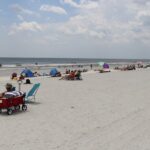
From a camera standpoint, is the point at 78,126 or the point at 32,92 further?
the point at 32,92

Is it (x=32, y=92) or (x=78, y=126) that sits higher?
(x=32, y=92)

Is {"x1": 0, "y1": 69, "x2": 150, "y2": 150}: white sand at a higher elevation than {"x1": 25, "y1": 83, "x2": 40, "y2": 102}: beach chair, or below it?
below

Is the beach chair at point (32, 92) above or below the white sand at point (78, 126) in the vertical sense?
above

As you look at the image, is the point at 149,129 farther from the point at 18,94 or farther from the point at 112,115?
the point at 18,94

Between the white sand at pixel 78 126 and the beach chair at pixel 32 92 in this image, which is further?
the beach chair at pixel 32 92

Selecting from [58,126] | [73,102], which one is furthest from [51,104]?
[58,126]

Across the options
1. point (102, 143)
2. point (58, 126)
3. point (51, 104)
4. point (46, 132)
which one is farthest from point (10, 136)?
point (51, 104)

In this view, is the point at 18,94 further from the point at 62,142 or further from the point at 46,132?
the point at 62,142

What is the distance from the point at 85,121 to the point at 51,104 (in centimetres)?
317

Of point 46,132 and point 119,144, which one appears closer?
point 119,144

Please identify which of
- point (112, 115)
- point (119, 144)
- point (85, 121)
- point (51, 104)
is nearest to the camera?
point (119, 144)

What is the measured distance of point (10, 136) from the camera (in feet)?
23.7

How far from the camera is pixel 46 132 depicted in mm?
7676

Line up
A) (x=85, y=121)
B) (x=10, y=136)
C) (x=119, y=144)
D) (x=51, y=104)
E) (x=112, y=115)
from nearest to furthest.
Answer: (x=119, y=144), (x=10, y=136), (x=85, y=121), (x=112, y=115), (x=51, y=104)
